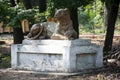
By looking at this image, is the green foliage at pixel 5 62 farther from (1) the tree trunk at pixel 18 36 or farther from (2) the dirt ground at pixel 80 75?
(2) the dirt ground at pixel 80 75

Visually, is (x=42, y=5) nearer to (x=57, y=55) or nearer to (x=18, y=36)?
(x=18, y=36)

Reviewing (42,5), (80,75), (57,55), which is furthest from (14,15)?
(42,5)

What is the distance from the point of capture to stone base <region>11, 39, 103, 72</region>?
40.8ft

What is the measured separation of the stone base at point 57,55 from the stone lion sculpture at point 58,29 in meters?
0.27

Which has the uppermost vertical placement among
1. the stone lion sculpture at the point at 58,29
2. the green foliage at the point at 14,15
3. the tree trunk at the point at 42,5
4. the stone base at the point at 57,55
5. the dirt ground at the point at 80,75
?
the tree trunk at the point at 42,5

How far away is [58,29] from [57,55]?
2.95 feet

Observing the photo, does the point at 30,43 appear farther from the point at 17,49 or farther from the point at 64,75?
the point at 64,75

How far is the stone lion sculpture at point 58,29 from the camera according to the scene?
12.8m

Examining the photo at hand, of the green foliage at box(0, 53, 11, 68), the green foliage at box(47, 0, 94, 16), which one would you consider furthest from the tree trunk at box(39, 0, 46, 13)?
the green foliage at box(0, 53, 11, 68)

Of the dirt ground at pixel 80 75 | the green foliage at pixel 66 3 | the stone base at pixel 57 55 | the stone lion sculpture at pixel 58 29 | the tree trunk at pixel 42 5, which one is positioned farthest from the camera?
the tree trunk at pixel 42 5

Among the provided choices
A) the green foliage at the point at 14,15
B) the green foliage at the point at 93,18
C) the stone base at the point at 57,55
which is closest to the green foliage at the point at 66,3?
the green foliage at the point at 14,15

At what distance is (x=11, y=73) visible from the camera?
42.7 ft

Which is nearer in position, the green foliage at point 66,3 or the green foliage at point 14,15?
the green foliage at point 14,15

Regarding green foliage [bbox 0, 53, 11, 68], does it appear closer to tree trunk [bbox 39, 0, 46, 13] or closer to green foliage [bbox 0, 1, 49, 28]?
green foliage [bbox 0, 1, 49, 28]
